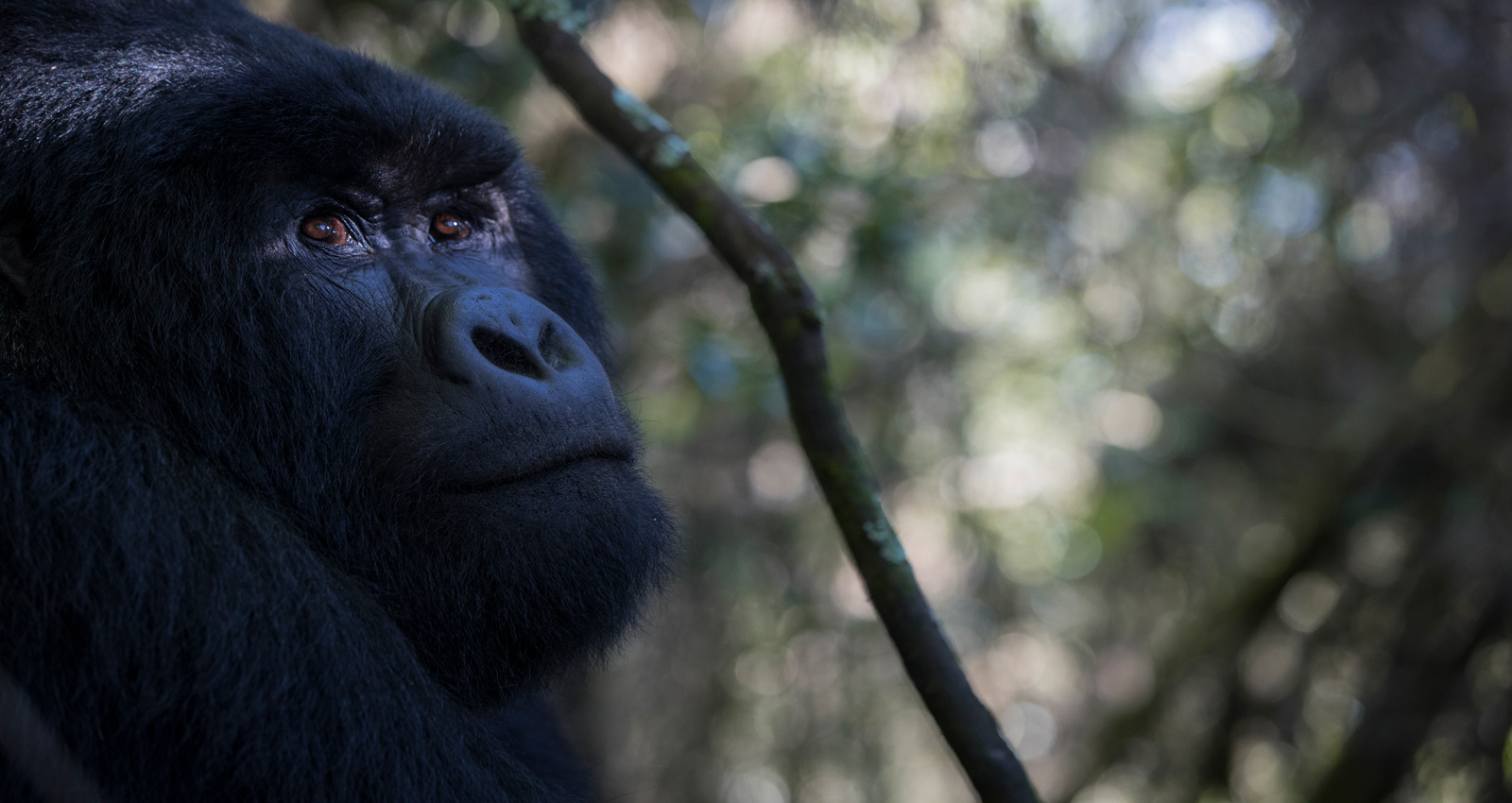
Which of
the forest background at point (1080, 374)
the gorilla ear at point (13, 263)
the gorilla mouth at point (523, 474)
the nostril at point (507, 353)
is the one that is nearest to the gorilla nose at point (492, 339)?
the nostril at point (507, 353)

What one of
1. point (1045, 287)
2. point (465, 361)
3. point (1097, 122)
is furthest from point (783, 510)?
point (465, 361)

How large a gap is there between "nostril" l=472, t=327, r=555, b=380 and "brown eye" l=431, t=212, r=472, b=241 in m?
0.43

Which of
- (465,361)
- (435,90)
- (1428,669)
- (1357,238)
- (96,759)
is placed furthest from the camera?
(1357,238)

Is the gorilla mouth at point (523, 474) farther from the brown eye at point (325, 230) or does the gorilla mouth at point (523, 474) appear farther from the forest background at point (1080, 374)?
the forest background at point (1080, 374)

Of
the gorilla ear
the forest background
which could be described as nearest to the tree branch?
the gorilla ear

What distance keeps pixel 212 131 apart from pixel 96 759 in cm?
94

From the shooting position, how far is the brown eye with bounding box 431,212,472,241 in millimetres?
2117

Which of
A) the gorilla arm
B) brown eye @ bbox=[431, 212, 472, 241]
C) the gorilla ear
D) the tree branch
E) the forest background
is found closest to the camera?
the gorilla arm

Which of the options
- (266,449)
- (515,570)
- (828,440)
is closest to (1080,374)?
(828,440)

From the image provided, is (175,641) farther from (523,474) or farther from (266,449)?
(523,474)

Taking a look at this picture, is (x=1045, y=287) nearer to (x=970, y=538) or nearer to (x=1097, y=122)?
(x=1097, y=122)

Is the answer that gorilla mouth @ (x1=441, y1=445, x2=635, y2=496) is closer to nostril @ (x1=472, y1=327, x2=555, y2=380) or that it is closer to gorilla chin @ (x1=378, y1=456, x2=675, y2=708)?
gorilla chin @ (x1=378, y1=456, x2=675, y2=708)

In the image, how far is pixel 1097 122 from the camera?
5.65m

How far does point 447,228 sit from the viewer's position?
212cm
